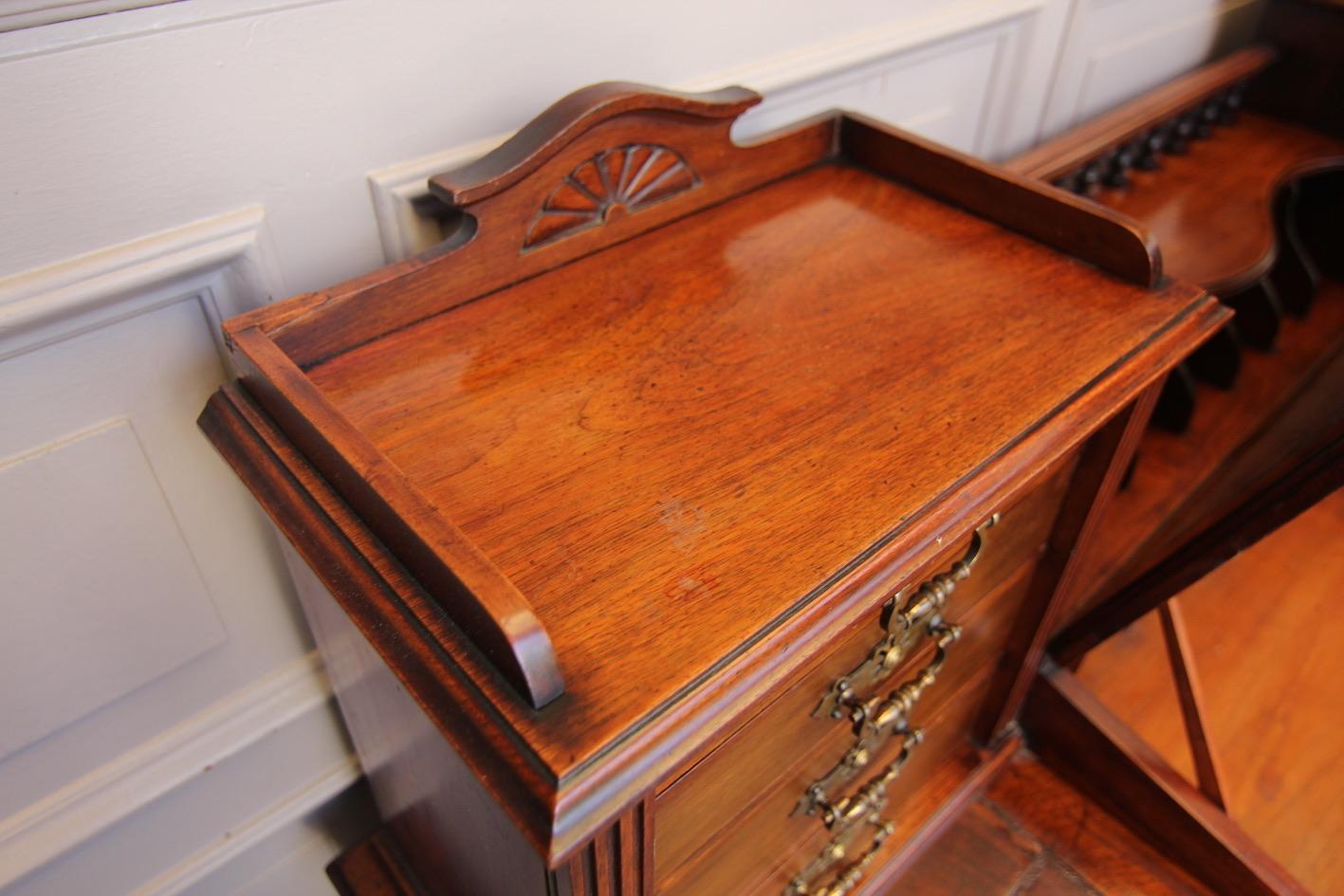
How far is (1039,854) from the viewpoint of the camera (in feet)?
2.94

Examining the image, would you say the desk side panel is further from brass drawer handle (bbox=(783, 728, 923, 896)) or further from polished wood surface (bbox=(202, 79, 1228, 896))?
brass drawer handle (bbox=(783, 728, 923, 896))

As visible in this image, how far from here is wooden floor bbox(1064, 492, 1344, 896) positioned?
38.0 inches

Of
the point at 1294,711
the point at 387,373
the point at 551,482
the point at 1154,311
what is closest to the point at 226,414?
the point at 387,373

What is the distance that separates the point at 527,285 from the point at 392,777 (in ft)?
1.20

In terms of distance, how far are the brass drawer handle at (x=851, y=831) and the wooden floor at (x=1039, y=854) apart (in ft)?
0.46

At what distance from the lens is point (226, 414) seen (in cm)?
53

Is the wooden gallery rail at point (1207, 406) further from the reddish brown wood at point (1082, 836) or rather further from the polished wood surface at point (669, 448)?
the polished wood surface at point (669, 448)

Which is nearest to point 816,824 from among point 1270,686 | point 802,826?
Result: point 802,826

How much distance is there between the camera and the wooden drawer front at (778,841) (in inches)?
21.6

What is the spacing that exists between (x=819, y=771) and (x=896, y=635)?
11cm

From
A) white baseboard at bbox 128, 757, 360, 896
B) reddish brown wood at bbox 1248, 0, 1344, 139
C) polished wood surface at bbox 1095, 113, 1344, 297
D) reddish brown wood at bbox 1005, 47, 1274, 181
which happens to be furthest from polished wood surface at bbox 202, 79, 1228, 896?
reddish brown wood at bbox 1248, 0, 1344, 139

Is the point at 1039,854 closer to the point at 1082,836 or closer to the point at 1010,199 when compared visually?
the point at 1082,836

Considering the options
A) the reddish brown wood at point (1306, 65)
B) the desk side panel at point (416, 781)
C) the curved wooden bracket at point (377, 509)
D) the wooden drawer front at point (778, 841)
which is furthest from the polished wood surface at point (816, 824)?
the reddish brown wood at point (1306, 65)

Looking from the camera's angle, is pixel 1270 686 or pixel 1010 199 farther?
pixel 1270 686
